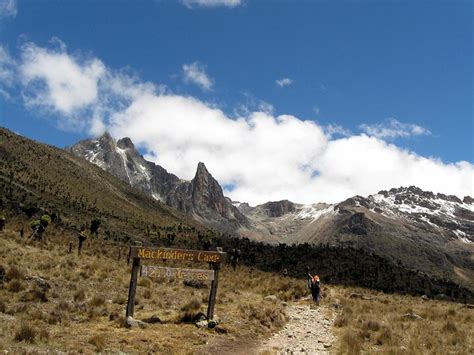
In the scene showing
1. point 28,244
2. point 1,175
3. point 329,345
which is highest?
point 1,175

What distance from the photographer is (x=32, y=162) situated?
12662 centimetres

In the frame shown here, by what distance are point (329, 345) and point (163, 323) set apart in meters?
5.75

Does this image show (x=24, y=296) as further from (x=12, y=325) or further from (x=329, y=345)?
(x=329, y=345)

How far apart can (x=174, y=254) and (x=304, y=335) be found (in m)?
5.73

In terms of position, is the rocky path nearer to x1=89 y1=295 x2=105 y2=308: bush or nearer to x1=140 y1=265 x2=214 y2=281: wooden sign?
x1=140 y1=265 x2=214 y2=281: wooden sign

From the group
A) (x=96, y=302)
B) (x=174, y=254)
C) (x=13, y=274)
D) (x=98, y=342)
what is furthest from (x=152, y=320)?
(x=13, y=274)

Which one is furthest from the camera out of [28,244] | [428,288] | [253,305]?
[428,288]

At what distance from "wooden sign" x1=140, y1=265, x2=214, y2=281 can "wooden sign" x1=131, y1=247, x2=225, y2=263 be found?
15.5 inches

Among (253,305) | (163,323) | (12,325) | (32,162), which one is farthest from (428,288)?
(32,162)

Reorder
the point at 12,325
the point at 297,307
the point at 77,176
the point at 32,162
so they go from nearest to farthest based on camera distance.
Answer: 1. the point at 12,325
2. the point at 297,307
3. the point at 32,162
4. the point at 77,176

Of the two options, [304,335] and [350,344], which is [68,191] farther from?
[350,344]

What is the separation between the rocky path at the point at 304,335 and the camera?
1562cm

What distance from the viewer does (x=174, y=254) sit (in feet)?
57.6

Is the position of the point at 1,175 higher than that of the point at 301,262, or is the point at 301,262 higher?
the point at 1,175
